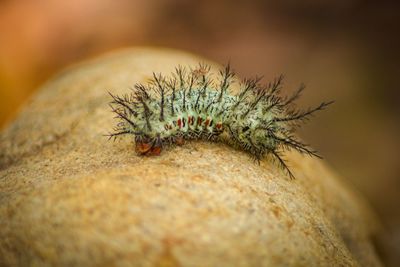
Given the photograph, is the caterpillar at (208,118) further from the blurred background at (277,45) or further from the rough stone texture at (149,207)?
the blurred background at (277,45)

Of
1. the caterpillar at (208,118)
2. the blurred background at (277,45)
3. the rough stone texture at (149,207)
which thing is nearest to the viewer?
the rough stone texture at (149,207)

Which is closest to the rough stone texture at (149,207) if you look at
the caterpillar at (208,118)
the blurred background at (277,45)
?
the caterpillar at (208,118)

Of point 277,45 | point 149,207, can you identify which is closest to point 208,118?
point 149,207

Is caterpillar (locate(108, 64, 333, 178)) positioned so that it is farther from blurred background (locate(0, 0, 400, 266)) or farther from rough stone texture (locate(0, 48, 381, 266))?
blurred background (locate(0, 0, 400, 266))

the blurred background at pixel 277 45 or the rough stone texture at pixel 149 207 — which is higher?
the blurred background at pixel 277 45

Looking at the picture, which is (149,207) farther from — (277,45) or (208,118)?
(277,45)

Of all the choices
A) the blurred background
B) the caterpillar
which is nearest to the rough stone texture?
the caterpillar
